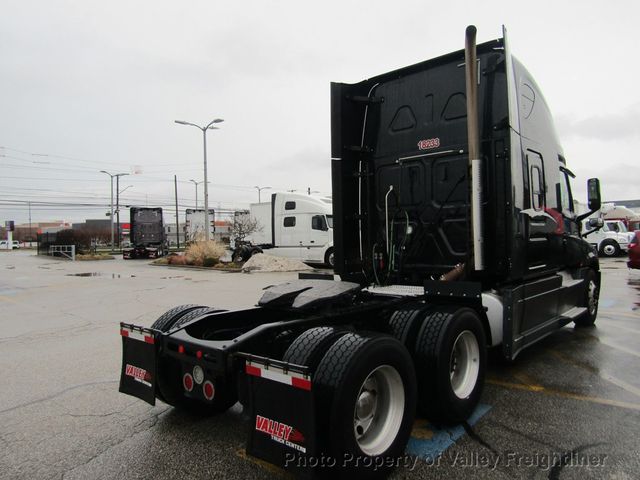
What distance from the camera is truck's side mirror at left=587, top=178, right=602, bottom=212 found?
251 inches

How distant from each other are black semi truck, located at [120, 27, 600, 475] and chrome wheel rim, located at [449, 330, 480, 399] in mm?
15

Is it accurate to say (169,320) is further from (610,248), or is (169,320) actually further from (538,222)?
(610,248)

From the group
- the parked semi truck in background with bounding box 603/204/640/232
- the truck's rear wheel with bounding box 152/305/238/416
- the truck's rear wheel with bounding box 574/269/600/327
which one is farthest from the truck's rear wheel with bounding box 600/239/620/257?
the truck's rear wheel with bounding box 152/305/238/416

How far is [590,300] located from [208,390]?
20.7ft

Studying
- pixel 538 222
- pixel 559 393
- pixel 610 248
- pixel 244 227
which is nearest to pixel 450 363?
pixel 559 393

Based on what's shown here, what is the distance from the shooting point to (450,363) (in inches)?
138

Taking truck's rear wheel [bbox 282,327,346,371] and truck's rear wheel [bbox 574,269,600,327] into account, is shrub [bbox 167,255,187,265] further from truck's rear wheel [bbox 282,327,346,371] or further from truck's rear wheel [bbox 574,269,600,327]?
truck's rear wheel [bbox 282,327,346,371]

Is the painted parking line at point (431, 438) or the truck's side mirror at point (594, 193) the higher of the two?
the truck's side mirror at point (594, 193)

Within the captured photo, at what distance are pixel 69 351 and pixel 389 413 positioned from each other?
4.91 metres

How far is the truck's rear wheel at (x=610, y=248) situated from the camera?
2441cm

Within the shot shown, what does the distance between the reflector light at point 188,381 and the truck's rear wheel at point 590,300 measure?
6.02m

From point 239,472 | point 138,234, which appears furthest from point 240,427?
point 138,234

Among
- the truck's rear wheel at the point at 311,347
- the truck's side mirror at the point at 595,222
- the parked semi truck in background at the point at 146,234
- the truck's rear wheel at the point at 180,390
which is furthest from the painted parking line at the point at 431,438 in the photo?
the parked semi truck in background at the point at 146,234

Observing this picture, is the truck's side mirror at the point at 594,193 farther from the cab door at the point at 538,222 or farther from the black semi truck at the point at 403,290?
the cab door at the point at 538,222
